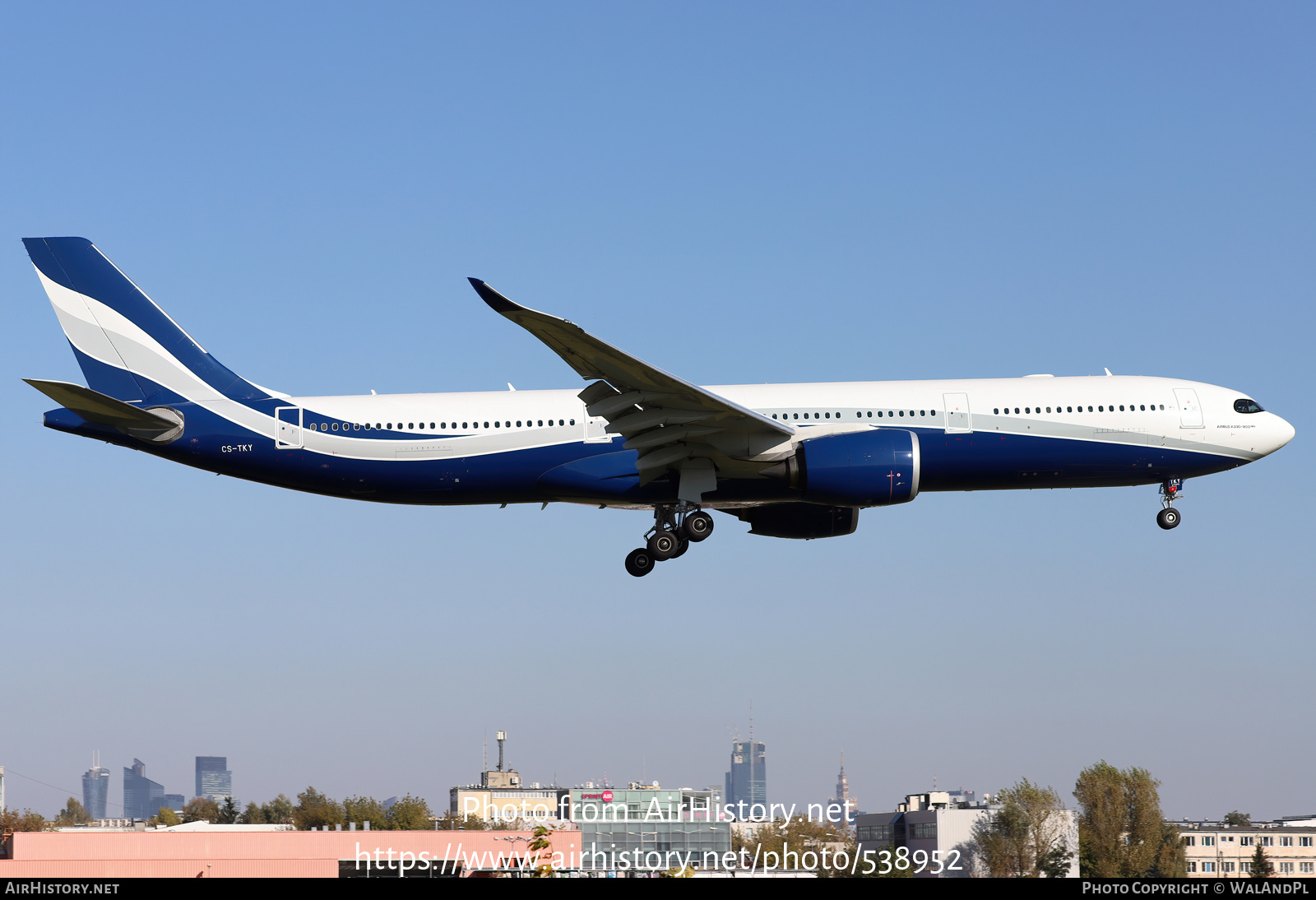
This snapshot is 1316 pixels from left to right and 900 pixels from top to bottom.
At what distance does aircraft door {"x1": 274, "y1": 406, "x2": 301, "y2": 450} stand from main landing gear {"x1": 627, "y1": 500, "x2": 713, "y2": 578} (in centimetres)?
A: 952

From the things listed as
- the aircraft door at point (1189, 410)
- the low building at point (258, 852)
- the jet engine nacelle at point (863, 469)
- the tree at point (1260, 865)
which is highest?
the aircraft door at point (1189, 410)

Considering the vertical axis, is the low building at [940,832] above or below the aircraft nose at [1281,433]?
below

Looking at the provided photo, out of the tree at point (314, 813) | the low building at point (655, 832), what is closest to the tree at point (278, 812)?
the tree at point (314, 813)

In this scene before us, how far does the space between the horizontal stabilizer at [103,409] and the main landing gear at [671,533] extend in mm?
12881

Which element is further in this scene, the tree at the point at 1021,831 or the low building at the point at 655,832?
the tree at the point at 1021,831

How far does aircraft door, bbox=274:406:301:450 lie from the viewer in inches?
1309

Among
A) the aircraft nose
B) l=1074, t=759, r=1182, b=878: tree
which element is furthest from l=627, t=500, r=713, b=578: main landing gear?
l=1074, t=759, r=1182, b=878: tree

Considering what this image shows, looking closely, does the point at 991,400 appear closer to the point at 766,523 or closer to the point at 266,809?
the point at 766,523

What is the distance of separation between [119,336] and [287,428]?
20.3 ft

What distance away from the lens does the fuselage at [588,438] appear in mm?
32781

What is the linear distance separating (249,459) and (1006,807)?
145 ft

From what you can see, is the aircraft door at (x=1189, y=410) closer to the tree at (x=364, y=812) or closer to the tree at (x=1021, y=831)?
the tree at (x=1021, y=831)

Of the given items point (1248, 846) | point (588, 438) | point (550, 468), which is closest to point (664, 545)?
point (588, 438)
